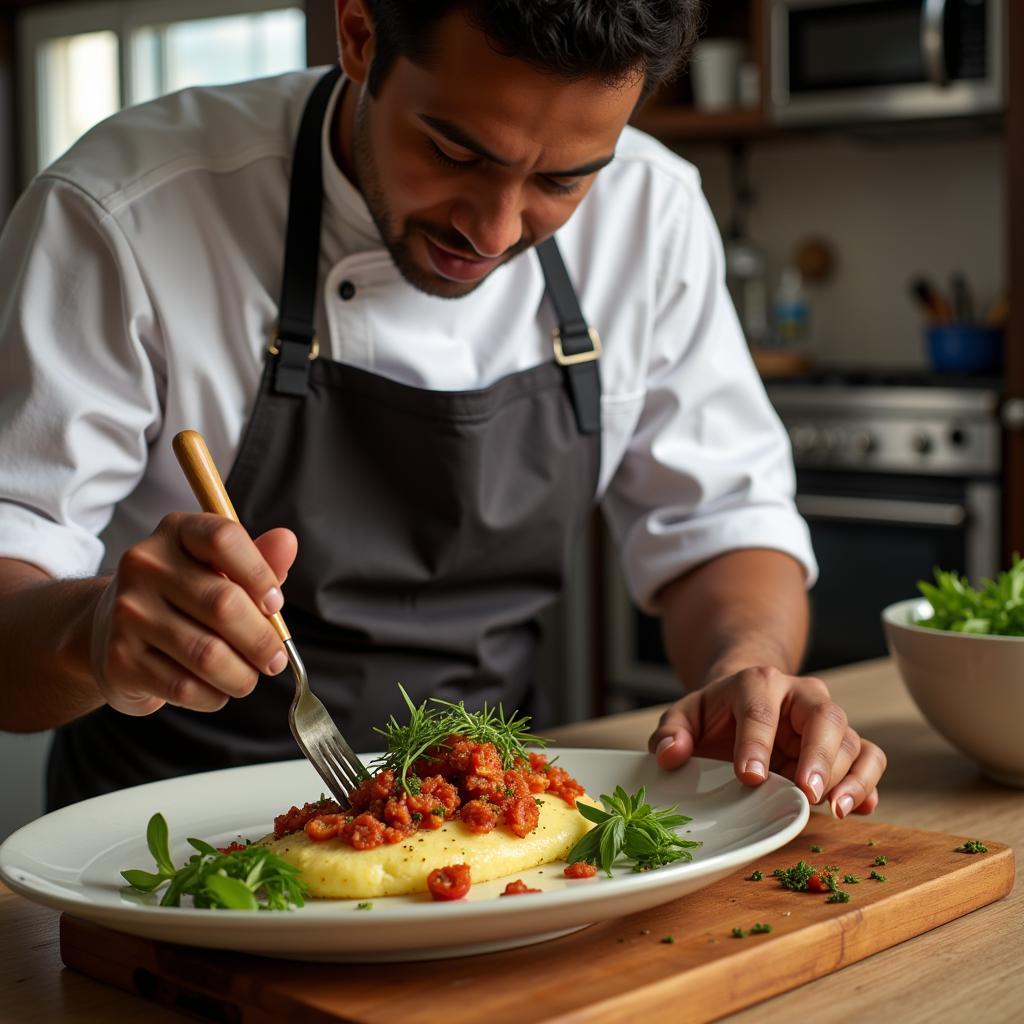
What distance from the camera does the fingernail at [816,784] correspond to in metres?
1.10

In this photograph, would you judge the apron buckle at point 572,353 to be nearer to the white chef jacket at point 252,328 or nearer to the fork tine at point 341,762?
A: the white chef jacket at point 252,328

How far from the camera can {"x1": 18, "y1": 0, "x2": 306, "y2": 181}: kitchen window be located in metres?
4.75

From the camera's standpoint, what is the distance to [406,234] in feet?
4.58

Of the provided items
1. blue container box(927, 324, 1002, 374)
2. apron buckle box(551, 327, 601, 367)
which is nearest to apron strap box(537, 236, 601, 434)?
apron buckle box(551, 327, 601, 367)

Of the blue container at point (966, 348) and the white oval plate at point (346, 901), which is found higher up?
the blue container at point (966, 348)

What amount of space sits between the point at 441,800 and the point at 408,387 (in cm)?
59

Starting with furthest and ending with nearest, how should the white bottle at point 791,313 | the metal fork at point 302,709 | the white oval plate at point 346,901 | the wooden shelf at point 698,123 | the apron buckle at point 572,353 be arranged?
the white bottle at point 791,313, the wooden shelf at point 698,123, the apron buckle at point 572,353, the metal fork at point 302,709, the white oval plate at point 346,901

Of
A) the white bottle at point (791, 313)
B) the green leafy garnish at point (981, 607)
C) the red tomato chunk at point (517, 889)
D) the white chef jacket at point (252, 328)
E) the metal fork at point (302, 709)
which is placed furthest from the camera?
the white bottle at point (791, 313)

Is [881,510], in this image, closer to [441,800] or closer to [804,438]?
[804,438]

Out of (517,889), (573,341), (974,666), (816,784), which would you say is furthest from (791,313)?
(517,889)

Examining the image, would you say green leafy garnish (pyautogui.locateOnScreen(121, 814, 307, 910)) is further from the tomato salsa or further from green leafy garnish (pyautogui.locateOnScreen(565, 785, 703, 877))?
green leafy garnish (pyautogui.locateOnScreen(565, 785, 703, 877))

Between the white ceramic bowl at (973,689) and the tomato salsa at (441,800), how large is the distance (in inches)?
15.7

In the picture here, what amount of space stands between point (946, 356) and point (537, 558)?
2.24 meters

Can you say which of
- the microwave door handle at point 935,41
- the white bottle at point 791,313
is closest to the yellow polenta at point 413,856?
the microwave door handle at point 935,41
